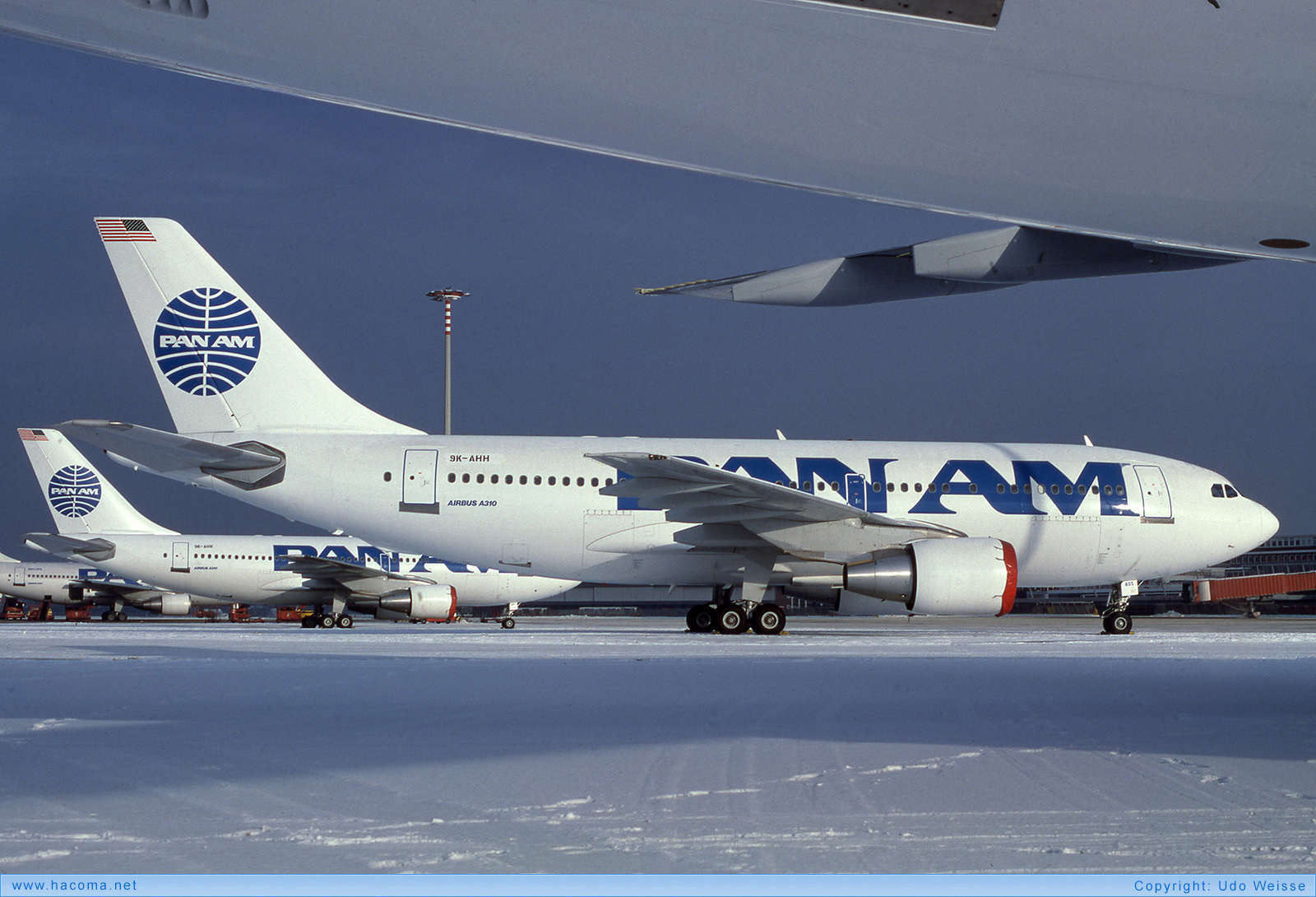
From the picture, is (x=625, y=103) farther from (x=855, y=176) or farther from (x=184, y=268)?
(x=184, y=268)

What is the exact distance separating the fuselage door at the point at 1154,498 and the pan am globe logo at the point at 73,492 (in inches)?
1128

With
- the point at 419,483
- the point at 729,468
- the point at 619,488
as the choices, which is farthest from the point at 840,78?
the point at 729,468

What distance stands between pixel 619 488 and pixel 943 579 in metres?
4.52

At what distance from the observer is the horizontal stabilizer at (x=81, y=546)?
1103 inches

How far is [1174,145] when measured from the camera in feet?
11.6

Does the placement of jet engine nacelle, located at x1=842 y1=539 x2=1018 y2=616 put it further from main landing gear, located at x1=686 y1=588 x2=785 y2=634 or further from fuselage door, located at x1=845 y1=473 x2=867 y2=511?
fuselage door, located at x1=845 y1=473 x2=867 y2=511

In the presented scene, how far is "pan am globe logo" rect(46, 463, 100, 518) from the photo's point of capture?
2998 cm

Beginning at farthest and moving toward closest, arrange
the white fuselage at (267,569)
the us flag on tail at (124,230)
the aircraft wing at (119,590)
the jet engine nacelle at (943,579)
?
the aircraft wing at (119,590)
the white fuselage at (267,569)
the us flag on tail at (124,230)
the jet engine nacelle at (943,579)

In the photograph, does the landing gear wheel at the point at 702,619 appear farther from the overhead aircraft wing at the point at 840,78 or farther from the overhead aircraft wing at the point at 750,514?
the overhead aircraft wing at the point at 840,78

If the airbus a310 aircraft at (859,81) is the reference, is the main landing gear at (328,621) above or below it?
below

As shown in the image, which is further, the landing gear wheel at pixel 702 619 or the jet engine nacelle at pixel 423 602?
the jet engine nacelle at pixel 423 602

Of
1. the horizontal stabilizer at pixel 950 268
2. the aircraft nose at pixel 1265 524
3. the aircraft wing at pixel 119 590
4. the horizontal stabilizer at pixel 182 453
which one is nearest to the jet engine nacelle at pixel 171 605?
the aircraft wing at pixel 119 590

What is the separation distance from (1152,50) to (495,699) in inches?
184

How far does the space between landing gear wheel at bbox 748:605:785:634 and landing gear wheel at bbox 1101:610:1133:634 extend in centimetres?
535
